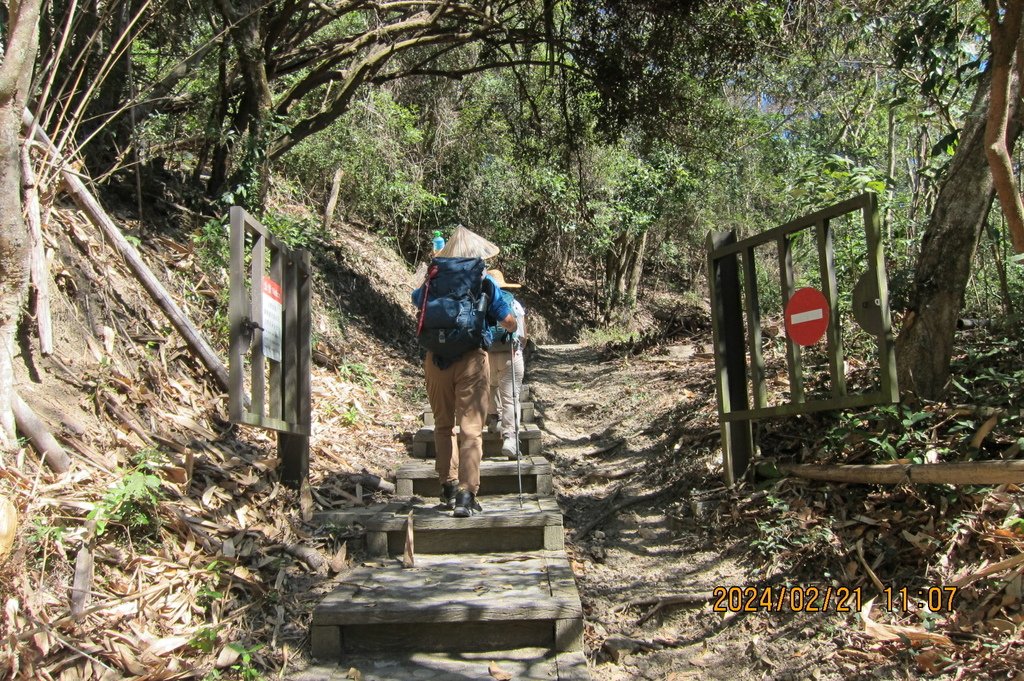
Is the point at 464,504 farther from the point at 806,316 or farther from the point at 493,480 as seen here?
the point at 806,316

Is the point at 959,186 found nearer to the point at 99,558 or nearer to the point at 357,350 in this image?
the point at 99,558

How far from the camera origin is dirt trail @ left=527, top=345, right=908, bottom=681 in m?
3.95

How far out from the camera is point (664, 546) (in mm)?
5363

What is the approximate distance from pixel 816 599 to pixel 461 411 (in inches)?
96.2

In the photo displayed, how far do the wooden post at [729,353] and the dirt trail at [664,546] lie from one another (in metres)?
0.31

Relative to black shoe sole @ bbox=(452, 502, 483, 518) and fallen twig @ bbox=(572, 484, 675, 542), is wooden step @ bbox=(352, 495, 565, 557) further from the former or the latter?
fallen twig @ bbox=(572, 484, 675, 542)

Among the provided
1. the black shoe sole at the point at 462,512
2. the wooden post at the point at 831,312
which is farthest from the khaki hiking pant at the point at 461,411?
the wooden post at the point at 831,312

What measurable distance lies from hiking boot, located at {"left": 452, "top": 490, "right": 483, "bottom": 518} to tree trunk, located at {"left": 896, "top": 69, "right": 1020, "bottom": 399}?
2861 millimetres

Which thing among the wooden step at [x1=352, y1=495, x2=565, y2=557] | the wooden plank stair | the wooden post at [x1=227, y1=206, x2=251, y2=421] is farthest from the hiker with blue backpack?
the wooden post at [x1=227, y1=206, x2=251, y2=421]

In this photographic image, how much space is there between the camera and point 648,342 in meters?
12.3

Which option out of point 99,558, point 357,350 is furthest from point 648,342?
point 99,558

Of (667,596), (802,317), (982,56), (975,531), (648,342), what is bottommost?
(667,596)

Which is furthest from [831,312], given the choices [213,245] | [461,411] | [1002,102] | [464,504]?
[213,245]

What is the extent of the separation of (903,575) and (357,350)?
24.5 ft
